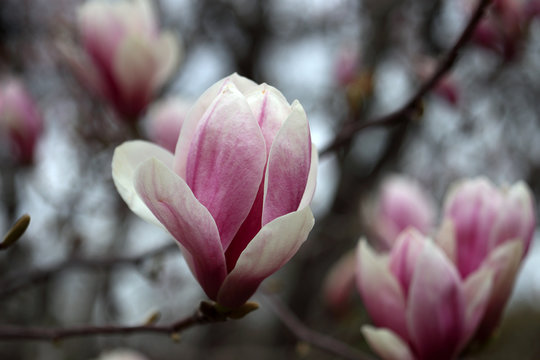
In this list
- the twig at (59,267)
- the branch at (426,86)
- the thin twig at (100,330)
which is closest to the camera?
the thin twig at (100,330)

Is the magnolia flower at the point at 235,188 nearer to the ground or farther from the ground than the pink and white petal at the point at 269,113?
nearer to the ground

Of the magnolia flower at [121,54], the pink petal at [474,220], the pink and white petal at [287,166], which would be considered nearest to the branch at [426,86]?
the pink petal at [474,220]

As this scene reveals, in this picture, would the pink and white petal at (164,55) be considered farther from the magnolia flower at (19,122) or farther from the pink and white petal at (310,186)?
the pink and white petal at (310,186)

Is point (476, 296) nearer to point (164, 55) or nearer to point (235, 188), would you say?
point (235, 188)

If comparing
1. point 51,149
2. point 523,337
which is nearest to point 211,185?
point 51,149

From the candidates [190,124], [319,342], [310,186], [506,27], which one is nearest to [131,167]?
[190,124]
